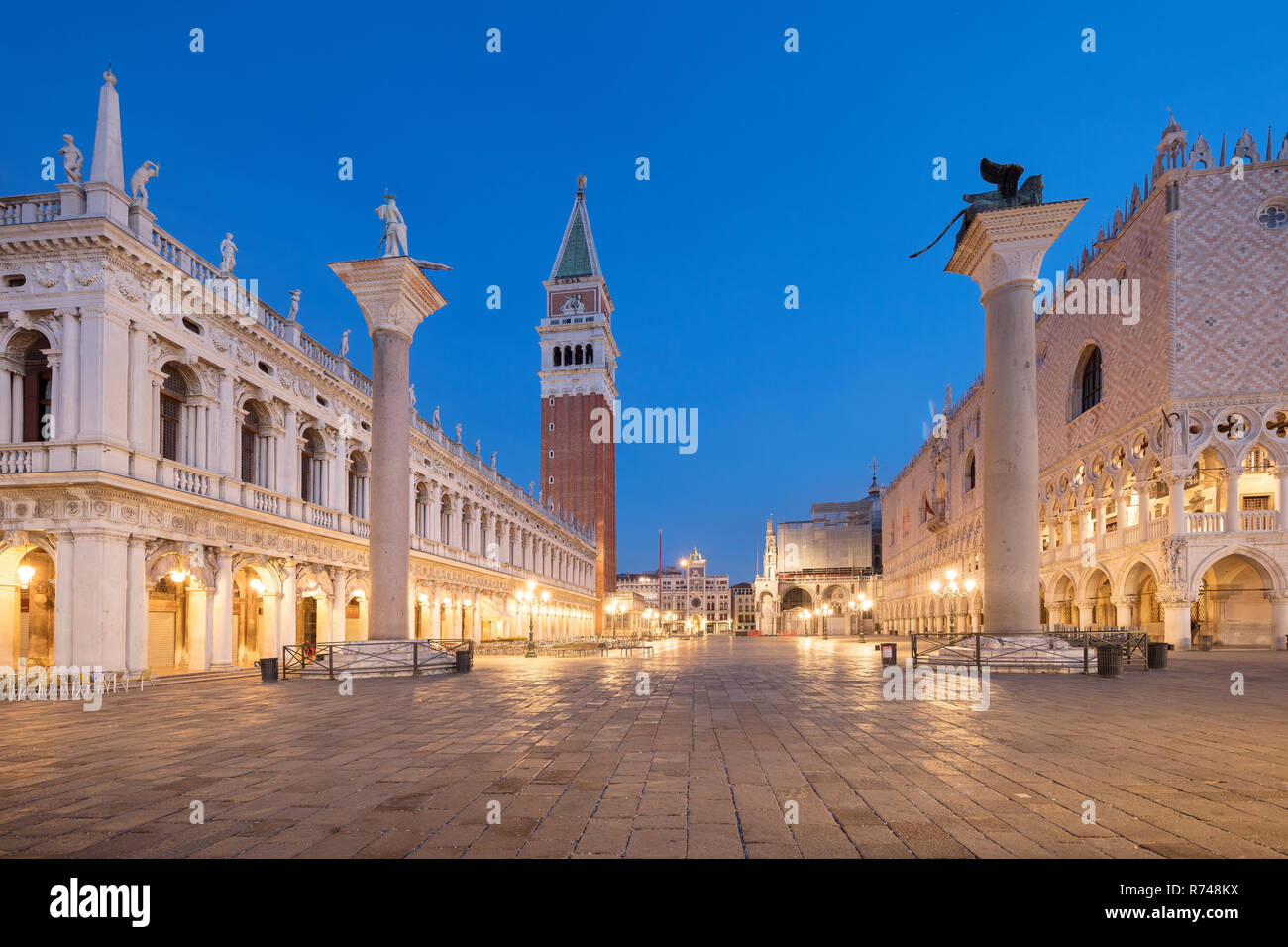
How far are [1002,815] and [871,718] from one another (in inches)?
220

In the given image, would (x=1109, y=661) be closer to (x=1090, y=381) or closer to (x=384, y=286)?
(x=384, y=286)

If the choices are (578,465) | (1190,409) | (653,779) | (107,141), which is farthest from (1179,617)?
(578,465)

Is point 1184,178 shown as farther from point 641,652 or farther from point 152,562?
point 152,562

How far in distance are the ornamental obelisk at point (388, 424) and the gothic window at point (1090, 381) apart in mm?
35388

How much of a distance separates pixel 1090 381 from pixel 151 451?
141ft

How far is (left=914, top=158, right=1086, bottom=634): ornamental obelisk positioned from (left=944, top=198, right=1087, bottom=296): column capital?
0.02 metres

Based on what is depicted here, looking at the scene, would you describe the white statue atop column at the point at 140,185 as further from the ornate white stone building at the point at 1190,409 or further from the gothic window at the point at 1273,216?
the gothic window at the point at 1273,216

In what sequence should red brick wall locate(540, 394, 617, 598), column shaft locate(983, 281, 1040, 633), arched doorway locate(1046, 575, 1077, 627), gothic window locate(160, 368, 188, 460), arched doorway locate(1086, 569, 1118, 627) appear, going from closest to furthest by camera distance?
1. column shaft locate(983, 281, 1040, 633)
2. gothic window locate(160, 368, 188, 460)
3. arched doorway locate(1086, 569, 1118, 627)
4. arched doorway locate(1046, 575, 1077, 627)
5. red brick wall locate(540, 394, 617, 598)

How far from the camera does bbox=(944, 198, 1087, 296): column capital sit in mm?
19641

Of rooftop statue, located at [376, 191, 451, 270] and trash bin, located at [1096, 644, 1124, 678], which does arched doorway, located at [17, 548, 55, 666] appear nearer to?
rooftop statue, located at [376, 191, 451, 270]

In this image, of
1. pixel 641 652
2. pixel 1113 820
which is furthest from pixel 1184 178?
pixel 1113 820

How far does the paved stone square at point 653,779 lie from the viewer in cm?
498

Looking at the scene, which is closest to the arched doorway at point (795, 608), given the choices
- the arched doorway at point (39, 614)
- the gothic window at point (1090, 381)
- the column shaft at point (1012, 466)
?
A: the gothic window at point (1090, 381)

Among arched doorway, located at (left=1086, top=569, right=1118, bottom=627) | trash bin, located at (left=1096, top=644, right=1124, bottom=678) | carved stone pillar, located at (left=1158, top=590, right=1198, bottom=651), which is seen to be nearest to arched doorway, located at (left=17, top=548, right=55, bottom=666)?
trash bin, located at (left=1096, top=644, right=1124, bottom=678)
